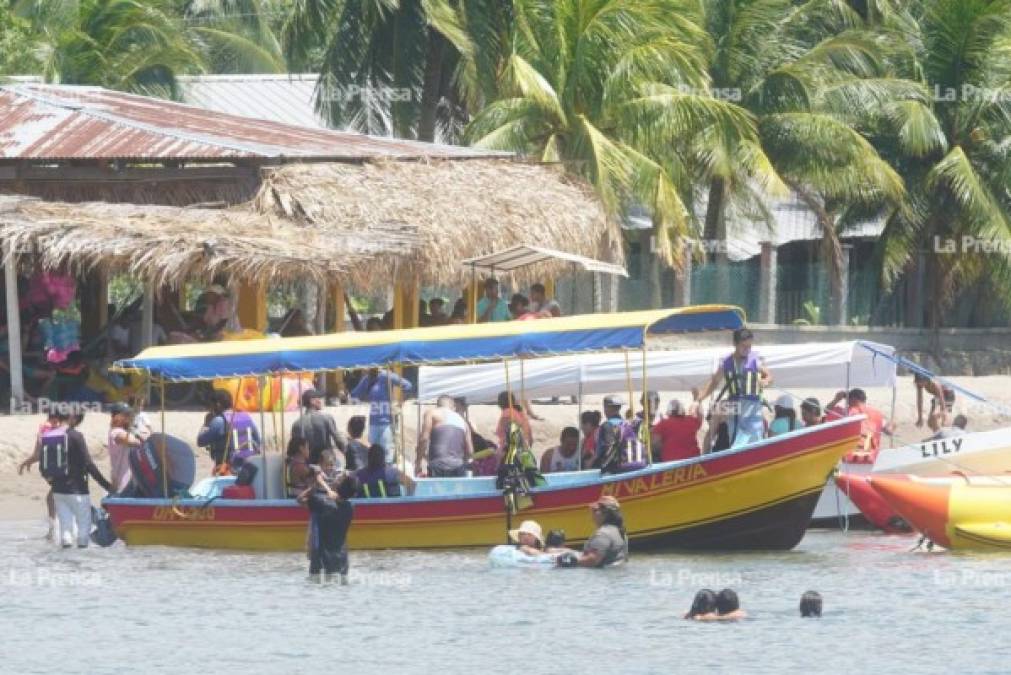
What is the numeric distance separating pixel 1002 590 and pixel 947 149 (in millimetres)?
20184

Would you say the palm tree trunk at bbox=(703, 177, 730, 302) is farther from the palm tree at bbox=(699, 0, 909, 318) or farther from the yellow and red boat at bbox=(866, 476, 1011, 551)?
the yellow and red boat at bbox=(866, 476, 1011, 551)

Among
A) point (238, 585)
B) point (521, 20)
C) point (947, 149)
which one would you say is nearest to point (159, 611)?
point (238, 585)

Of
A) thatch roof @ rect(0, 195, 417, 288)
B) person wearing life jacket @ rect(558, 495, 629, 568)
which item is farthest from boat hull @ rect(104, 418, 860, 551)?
thatch roof @ rect(0, 195, 417, 288)

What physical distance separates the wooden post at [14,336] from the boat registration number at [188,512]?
515 centimetres

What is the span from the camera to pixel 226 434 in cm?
2217

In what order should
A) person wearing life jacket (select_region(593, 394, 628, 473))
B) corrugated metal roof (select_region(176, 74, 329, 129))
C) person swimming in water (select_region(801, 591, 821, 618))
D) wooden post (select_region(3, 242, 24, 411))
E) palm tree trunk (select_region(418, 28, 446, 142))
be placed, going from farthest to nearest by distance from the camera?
corrugated metal roof (select_region(176, 74, 329, 129)) → palm tree trunk (select_region(418, 28, 446, 142)) → wooden post (select_region(3, 242, 24, 411)) → person wearing life jacket (select_region(593, 394, 628, 473)) → person swimming in water (select_region(801, 591, 821, 618))

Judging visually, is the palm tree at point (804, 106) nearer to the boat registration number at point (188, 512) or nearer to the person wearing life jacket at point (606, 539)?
the boat registration number at point (188, 512)

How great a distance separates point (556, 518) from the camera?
67.9 ft

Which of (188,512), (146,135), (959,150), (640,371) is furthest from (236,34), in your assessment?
(188,512)

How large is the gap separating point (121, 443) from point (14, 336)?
17.2ft

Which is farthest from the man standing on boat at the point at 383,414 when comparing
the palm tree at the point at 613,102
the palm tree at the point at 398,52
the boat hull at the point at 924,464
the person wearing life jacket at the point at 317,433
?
the palm tree at the point at 398,52

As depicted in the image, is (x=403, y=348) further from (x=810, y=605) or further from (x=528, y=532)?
(x=810, y=605)

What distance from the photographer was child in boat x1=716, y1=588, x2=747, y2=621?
1795 centimetres

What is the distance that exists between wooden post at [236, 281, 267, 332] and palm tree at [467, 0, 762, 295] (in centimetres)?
584
